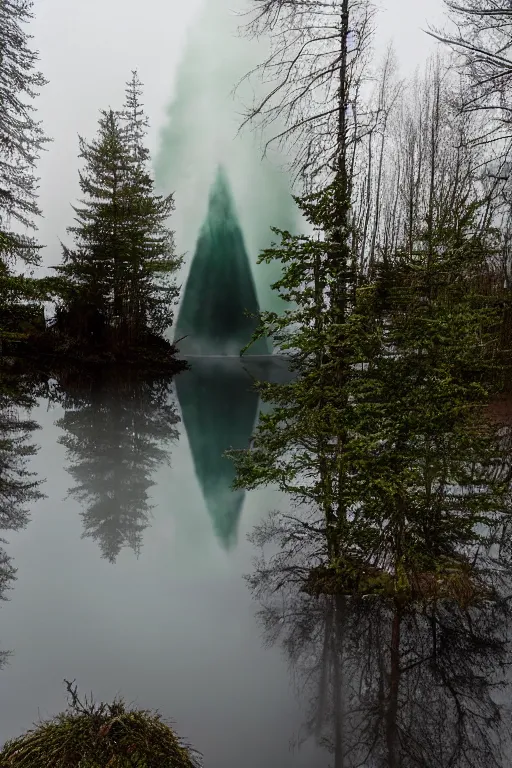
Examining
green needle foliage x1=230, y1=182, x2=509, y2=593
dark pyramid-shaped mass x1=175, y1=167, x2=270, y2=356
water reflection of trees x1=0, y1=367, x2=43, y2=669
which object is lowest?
water reflection of trees x1=0, y1=367, x2=43, y2=669

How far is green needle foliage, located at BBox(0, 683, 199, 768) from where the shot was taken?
2857 mm

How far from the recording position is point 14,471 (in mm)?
8984

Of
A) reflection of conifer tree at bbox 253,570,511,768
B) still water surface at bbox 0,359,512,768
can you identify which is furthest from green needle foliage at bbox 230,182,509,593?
still water surface at bbox 0,359,512,768

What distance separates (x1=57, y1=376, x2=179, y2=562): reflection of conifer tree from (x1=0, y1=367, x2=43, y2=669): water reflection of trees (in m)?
0.66

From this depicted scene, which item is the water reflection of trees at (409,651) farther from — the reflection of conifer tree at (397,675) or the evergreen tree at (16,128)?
the evergreen tree at (16,128)

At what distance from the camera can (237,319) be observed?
31.5 metres

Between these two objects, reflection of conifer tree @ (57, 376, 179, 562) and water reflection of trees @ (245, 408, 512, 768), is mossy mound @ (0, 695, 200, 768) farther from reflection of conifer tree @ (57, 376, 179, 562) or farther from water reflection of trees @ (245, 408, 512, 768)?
reflection of conifer tree @ (57, 376, 179, 562)

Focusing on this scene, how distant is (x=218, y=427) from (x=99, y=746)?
35.6 feet

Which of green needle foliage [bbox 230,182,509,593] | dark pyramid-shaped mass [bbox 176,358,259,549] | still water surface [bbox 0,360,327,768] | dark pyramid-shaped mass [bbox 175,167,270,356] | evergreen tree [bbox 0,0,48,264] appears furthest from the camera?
dark pyramid-shaped mass [bbox 175,167,270,356]

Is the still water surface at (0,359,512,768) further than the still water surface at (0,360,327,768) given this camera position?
No

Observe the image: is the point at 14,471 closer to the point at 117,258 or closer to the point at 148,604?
A: the point at 148,604

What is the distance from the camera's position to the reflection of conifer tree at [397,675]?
3447 millimetres

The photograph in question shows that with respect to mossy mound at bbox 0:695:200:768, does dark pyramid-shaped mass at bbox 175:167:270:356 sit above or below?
above

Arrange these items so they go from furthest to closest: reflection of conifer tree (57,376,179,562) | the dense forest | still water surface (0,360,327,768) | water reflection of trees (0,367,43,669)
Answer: reflection of conifer tree (57,376,179,562) → water reflection of trees (0,367,43,669) → the dense forest → still water surface (0,360,327,768)
